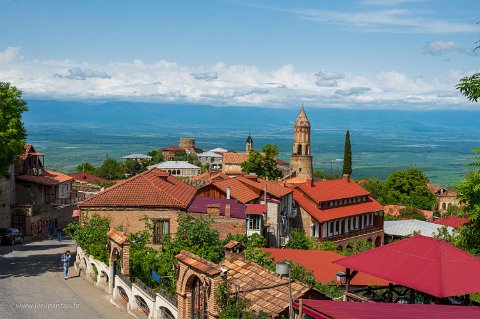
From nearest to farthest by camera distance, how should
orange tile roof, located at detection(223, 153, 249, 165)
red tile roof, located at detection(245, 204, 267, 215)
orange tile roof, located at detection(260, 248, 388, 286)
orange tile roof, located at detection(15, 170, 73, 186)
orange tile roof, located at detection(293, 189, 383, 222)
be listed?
1. orange tile roof, located at detection(260, 248, 388, 286)
2. red tile roof, located at detection(245, 204, 267, 215)
3. orange tile roof, located at detection(15, 170, 73, 186)
4. orange tile roof, located at detection(293, 189, 383, 222)
5. orange tile roof, located at detection(223, 153, 249, 165)

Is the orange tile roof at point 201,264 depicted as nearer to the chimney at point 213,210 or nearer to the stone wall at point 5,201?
the chimney at point 213,210

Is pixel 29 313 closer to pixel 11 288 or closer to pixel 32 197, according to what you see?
pixel 11 288

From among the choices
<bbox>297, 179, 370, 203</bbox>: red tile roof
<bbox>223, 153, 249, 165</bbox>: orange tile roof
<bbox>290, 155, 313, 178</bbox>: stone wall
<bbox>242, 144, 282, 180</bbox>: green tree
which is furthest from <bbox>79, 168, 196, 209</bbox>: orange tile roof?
<bbox>223, 153, 249, 165</bbox>: orange tile roof

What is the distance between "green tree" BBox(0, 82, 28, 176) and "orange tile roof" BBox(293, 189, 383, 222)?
87.6 feet

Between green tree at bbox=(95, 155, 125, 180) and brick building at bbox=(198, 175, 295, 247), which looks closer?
brick building at bbox=(198, 175, 295, 247)

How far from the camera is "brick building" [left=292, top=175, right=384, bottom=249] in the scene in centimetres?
5266

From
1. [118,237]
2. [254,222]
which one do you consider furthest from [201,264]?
[254,222]

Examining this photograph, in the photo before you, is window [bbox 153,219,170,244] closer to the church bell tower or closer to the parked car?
the parked car

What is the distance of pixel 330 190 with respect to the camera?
58531 millimetres

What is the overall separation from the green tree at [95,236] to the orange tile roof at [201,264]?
31.9 ft

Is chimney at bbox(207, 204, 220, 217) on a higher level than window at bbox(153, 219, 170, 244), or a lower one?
higher

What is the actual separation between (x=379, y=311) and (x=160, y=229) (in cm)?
2104

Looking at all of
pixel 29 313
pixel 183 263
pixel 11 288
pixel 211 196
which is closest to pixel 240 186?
pixel 211 196

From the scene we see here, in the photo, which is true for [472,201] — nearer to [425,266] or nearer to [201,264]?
[425,266]
